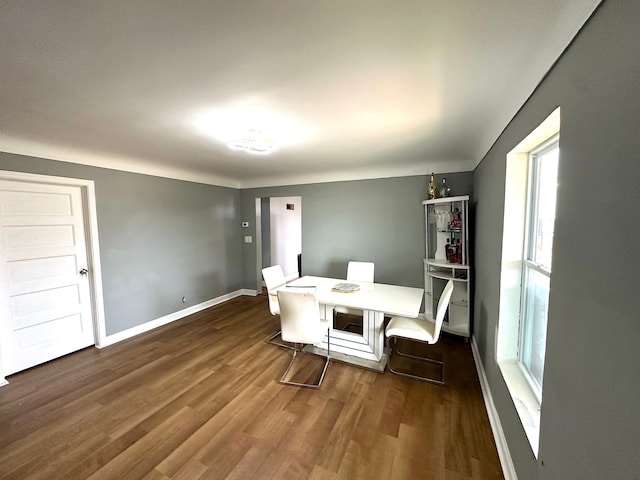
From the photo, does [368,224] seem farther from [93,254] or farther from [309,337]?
[93,254]

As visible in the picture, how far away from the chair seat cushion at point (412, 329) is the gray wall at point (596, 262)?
A: 47.9 inches

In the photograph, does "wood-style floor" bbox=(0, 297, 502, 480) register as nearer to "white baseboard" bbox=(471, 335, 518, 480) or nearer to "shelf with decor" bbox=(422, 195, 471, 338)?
"white baseboard" bbox=(471, 335, 518, 480)

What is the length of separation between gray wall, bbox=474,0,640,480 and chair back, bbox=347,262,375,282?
2453mm

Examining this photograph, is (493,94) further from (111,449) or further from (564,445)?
(111,449)

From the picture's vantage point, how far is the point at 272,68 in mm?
1329

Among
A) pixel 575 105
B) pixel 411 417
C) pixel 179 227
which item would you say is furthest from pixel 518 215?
pixel 179 227

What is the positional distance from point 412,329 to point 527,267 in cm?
117

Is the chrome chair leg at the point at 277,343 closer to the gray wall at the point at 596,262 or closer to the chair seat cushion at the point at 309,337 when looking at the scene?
the chair seat cushion at the point at 309,337

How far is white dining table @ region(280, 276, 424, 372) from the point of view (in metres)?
2.46

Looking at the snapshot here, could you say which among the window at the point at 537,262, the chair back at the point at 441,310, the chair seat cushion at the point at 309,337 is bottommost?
the chair seat cushion at the point at 309,337

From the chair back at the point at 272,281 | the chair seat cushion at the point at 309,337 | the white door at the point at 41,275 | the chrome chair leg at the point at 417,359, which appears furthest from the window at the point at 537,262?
the white door at the point at 41,275

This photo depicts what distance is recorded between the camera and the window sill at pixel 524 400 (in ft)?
3.91

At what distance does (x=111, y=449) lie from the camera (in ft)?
5.55

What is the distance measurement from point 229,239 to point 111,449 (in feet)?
12.0
